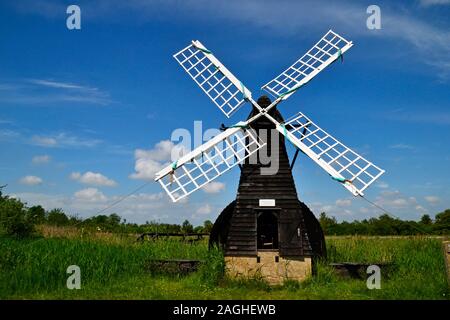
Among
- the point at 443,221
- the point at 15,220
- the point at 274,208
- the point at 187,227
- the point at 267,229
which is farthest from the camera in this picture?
the point at 443,221

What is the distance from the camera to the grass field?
34.6 ft

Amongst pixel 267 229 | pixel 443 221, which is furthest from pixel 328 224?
pixel 267 229

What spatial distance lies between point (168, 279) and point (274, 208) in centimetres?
419

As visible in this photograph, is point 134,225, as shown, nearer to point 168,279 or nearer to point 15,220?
point 15,220

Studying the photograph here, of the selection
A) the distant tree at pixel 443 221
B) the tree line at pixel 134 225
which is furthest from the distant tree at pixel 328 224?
the distant tree at pixel 443 221

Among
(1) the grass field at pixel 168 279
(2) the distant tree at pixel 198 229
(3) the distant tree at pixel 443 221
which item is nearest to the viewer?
(1) the grass field at pixel 168 279

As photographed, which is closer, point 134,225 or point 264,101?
point 264,101

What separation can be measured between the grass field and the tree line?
153cm

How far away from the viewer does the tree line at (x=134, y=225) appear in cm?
2220

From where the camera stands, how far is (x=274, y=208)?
1259cm

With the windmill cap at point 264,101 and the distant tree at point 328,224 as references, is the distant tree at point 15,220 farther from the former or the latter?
the distant tree at point 328,224

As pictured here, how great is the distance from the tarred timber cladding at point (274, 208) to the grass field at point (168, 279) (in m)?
0.83

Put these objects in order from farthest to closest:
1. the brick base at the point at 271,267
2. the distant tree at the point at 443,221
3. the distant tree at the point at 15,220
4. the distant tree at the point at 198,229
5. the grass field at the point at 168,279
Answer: the distant tree at the point at 443,221 → the distant tree at the point at 198,229 → the distant tree at the point at 15,220 → the brick base at the point at 271,267 → the grass field at the point at 168,279
